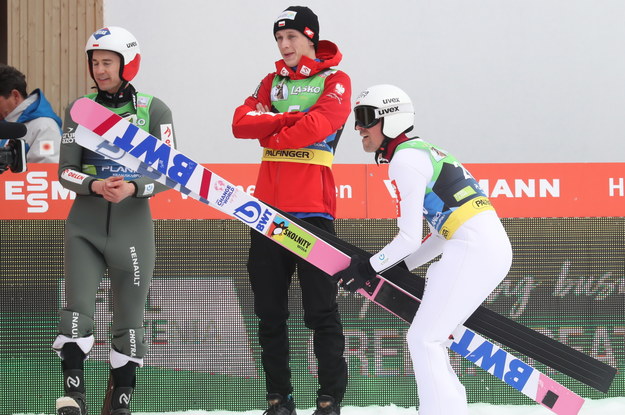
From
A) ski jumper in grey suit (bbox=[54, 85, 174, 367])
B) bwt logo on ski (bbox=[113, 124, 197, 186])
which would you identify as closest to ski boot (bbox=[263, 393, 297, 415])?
ski jumper in grey suit (bbox=[54, 85, 174, 367])

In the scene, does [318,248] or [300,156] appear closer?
[318,248]

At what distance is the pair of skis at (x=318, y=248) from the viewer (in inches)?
130

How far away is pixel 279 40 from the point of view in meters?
3.68

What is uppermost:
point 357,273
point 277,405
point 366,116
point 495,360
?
point 366,116

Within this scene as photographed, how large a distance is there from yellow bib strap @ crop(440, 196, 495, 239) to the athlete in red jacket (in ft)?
1.91

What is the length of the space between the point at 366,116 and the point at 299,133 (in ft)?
0.89

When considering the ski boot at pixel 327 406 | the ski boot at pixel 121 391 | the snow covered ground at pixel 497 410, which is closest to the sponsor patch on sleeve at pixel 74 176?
the ski boot at pixel 121 391

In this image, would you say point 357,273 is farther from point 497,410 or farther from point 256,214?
point 497,410

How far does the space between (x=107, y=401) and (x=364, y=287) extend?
1087 mm

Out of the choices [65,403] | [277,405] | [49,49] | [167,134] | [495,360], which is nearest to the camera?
[65,403]

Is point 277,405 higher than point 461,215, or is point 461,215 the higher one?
point 461,215

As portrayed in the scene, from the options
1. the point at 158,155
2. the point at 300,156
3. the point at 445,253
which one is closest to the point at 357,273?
the point at 445,253

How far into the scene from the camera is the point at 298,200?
3.54m

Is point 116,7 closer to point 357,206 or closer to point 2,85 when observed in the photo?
point 2,85
